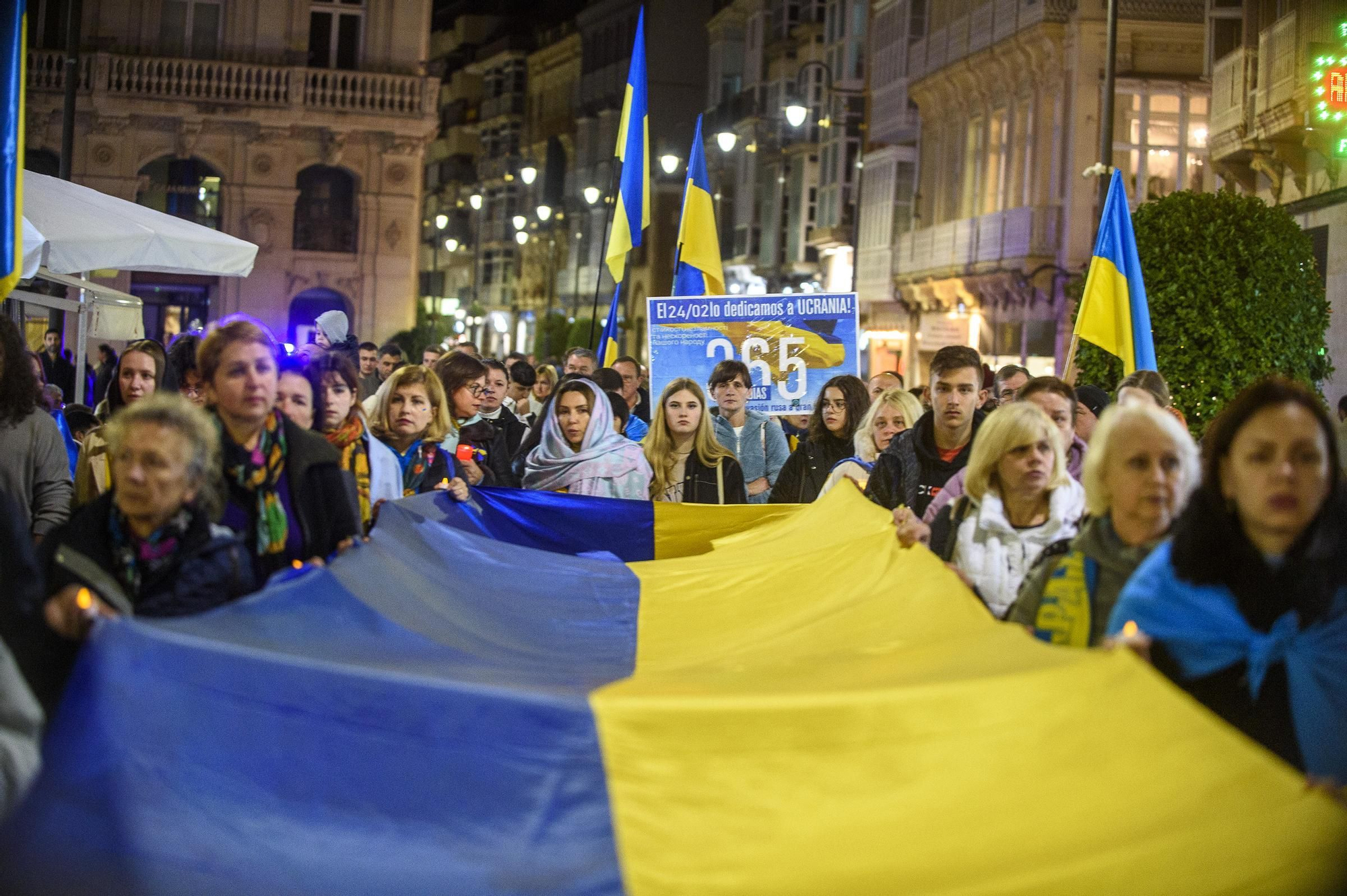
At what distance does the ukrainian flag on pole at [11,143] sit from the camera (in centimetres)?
665

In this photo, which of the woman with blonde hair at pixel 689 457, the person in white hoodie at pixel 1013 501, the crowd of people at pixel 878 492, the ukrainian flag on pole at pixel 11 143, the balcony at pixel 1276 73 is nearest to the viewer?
the crowd of people at pixel 878 492

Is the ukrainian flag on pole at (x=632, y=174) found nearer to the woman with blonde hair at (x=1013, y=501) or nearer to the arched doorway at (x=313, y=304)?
the woman with blonde hair at (x=1013, y=501)

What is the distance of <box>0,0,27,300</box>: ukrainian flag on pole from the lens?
6.65m

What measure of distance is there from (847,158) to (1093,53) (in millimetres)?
17277

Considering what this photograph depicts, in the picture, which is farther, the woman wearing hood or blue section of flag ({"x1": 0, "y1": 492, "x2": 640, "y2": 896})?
the woman wearing hood

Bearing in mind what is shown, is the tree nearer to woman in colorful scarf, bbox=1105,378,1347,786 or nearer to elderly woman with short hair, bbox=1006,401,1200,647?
elderly woman with short hair, bbox=1006,401,1200,647

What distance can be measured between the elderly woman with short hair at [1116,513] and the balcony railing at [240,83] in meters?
40.7

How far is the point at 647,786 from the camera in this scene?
4.12m

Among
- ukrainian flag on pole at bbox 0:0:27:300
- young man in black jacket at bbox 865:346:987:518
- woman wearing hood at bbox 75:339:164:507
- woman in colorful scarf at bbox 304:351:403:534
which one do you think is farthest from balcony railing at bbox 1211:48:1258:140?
ukrainian flag on pole at bbox 0:0:27:300

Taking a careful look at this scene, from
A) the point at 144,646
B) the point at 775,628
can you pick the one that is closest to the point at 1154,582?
the point at 775,628

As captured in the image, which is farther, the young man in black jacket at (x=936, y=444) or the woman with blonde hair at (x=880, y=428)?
the woman with blonde hair at (x=880, y=428)

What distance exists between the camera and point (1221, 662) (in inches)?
172

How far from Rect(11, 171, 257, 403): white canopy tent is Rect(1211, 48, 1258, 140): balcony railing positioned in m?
17.3

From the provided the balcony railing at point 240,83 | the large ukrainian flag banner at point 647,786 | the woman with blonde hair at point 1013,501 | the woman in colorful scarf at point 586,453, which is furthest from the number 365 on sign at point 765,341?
the balcony railing at point 240,83
